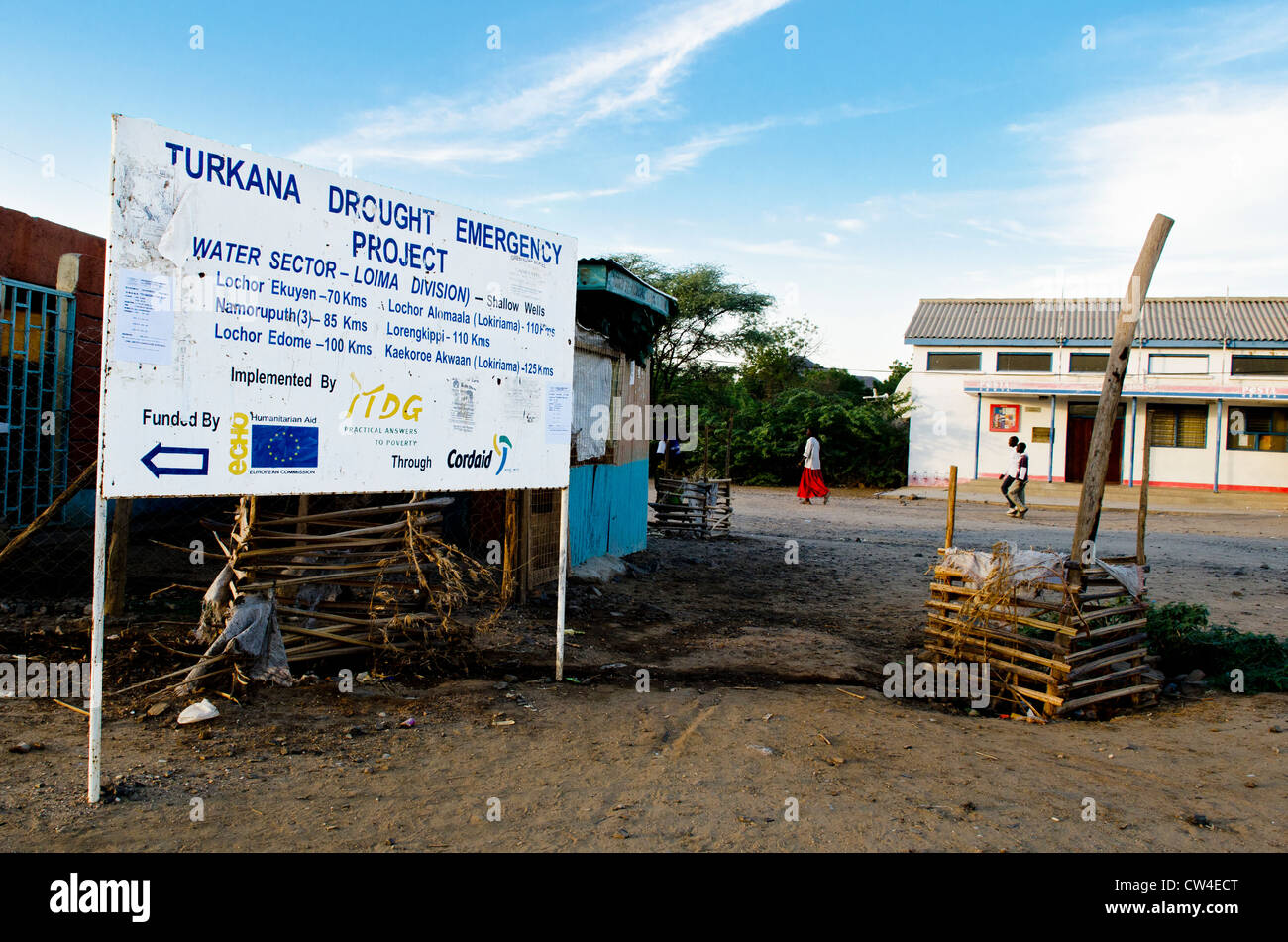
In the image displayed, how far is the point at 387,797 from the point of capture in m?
3.65

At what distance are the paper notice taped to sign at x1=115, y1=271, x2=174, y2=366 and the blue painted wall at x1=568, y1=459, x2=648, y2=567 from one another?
16.8ft

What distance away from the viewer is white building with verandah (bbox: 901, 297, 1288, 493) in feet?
92.2

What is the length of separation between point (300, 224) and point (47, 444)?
5.60 meters

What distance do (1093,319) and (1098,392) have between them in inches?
133

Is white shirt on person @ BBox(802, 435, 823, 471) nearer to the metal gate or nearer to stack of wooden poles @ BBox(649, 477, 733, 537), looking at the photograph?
stack of wooden poles @ BBox(649, 477, 733, 537)

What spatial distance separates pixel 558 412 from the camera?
18.6ft

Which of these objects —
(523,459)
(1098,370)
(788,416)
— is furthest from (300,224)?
(1098,370)
